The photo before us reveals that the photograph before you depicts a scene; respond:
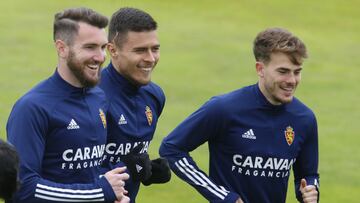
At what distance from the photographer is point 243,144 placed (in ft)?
24.8

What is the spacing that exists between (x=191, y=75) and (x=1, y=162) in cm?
1457

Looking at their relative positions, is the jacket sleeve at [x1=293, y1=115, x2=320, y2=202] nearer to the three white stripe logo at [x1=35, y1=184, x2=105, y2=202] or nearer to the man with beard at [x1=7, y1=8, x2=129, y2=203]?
the man with beard at [x1=7, y1=8, x2=129, y2=203]

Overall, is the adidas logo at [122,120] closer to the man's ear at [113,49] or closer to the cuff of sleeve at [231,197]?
the man's ear at [113,49]

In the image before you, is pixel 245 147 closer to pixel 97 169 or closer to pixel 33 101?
pixel 97 169

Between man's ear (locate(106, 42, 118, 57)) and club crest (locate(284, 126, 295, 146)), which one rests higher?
man's ear (locate(106, 42, 118, 57))

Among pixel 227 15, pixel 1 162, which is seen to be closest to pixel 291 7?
pixel 227 15

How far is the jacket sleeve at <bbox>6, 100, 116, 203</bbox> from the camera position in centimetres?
648

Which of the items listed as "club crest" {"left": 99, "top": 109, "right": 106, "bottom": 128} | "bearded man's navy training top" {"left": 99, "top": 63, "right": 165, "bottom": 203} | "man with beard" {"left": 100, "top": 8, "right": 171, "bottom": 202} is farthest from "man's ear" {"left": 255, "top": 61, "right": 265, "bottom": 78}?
"club crest" {"left": 99, "top": 109, "right": 106, "bottom": 128}

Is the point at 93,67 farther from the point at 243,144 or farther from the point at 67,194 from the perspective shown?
the point at 243,144

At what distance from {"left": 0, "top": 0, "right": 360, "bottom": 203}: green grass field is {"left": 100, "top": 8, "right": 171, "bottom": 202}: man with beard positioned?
4823mm

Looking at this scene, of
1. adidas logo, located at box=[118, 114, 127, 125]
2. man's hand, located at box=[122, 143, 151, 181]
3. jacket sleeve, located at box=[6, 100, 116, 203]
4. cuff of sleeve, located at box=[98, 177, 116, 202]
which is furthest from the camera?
adidas logo, located at box=[118, 114, 127, 125]

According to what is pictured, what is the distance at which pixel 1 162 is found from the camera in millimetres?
→ 4555

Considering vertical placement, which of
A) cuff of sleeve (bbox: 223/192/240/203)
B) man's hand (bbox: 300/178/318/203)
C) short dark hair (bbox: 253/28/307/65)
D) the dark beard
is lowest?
cuff of sleeve (bbox: 223/192/240/203)

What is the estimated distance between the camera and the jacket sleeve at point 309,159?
7.78 m
